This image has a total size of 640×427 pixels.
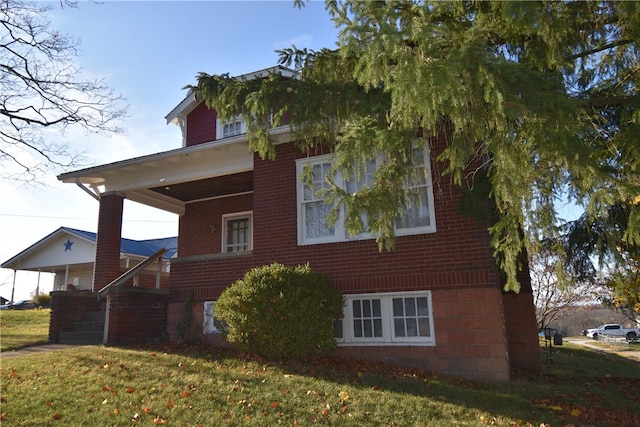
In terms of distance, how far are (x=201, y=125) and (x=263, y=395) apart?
1045 cm

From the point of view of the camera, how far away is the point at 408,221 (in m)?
8.48

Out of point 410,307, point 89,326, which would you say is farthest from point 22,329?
point 410,307

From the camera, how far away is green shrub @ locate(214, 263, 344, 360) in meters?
7.28

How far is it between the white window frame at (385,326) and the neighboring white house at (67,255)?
67.3ft

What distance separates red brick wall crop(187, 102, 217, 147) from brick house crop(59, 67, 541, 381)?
2.14m

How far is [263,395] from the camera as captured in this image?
570 cm

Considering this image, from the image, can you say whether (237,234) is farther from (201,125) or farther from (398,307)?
(398,307)

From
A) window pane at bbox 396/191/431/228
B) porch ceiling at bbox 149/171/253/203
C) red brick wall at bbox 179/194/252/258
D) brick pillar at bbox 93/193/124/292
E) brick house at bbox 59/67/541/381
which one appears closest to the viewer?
brick house at bbox 59/67/541/381

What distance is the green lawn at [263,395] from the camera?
5.07m

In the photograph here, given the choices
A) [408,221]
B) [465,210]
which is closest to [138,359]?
[408,221]

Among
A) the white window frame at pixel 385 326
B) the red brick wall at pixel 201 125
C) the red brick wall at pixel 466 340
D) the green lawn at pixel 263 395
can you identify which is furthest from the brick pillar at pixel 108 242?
the red brick wall at pixel 466 340

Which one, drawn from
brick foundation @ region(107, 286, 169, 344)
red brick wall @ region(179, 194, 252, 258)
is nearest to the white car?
red brick wall @ region(179, 194, 252, 258)

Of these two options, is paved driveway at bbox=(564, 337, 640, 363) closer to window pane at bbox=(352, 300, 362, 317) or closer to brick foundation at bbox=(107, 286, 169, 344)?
window pane at bbox=(352, 300, 362, 317)

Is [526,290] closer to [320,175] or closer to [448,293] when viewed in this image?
[448,293]
